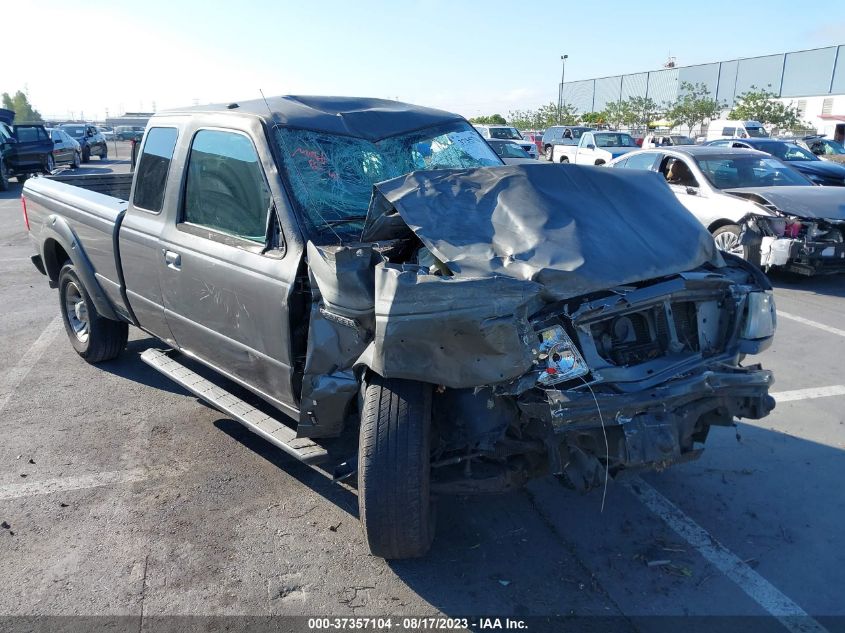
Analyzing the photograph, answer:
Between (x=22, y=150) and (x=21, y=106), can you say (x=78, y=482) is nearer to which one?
(x=22, y=150)

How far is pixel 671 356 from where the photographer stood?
10.6 ft

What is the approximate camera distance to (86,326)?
19.6ft

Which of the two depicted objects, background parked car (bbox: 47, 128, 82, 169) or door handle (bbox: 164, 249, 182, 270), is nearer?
door handle (bbox: 164, 249, 182, 270)

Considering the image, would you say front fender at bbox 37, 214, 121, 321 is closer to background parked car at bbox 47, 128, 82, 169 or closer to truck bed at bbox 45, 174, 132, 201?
truck bed at bbox 45, 174, 132, 201

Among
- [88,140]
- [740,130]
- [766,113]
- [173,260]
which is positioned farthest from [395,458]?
[766,113]

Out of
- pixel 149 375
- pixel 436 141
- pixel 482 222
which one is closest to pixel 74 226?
pixel 149 375

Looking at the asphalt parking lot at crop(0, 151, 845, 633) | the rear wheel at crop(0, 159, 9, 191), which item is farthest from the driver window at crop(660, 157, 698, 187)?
the rear wheel at crop(0, 159, 9, 191)

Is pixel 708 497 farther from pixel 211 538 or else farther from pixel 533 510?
pixel 211 538

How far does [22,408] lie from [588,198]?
172 inches

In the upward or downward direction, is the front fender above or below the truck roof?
below

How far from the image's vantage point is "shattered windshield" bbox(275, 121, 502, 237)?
367 centimetres

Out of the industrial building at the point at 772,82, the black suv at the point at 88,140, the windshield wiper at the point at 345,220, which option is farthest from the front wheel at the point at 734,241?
the industrial building at the point at 772,82

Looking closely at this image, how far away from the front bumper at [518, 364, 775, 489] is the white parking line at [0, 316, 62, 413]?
14.1 feet

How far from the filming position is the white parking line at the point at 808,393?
5191mm
